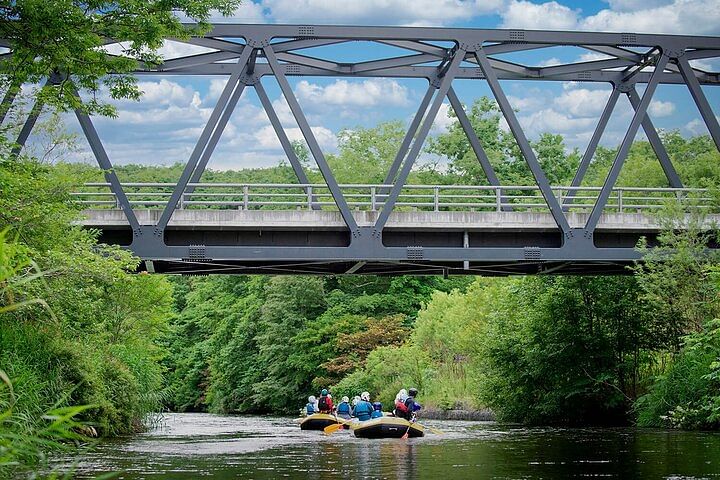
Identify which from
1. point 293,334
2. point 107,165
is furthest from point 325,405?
point 293,334

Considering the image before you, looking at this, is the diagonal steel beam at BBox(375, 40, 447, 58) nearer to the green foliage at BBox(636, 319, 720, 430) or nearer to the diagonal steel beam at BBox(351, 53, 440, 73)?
the diagonal steel beam at BBox(351, 53, 440, 73)

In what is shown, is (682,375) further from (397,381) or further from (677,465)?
(397,381)

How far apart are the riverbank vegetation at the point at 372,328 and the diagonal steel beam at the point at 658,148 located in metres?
1.30

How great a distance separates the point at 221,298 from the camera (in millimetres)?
87438

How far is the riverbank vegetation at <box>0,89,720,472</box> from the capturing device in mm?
22938

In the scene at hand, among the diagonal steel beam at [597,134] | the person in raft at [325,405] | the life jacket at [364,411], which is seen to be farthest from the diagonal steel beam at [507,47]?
the person in raft at [325,405]

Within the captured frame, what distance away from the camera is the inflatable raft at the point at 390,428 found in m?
31.9

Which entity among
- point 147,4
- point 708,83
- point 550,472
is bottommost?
point 550,472

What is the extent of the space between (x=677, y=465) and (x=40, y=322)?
13695mm

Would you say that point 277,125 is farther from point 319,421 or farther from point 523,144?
point 319,421

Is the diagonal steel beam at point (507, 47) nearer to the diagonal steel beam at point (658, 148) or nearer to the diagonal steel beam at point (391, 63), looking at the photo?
the diagonal steel beam at point (391, 63)

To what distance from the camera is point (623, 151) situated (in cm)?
3141

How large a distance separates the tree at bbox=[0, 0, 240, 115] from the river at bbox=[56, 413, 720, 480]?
7.43 m

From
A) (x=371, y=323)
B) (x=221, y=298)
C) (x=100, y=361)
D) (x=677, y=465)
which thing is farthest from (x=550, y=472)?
(x=221, y=298)
